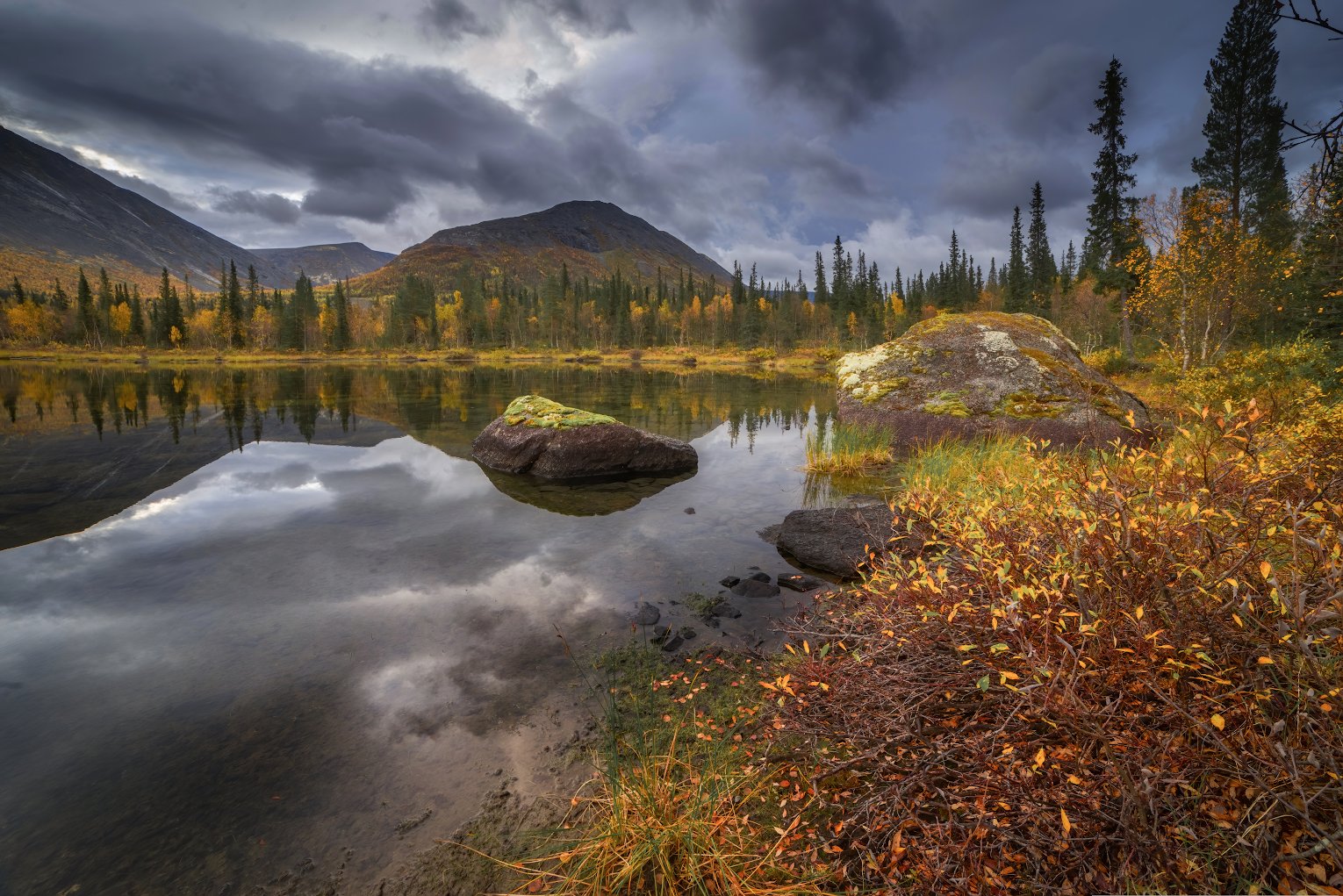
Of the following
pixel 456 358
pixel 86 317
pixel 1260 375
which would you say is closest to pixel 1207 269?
pixel 1260 375

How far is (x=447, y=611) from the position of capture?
665 centimetres

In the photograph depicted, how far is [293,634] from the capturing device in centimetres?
609

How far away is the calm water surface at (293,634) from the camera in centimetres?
366

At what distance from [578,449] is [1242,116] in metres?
45.1

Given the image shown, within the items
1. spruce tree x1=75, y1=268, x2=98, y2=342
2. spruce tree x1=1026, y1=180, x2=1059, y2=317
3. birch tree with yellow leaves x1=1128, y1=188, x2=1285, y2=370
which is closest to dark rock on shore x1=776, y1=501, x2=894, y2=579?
birch tree with yellow leaves x1=1128, y1=188, x2=1285, y2=370

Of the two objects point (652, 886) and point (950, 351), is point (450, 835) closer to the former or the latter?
point (652, 886)

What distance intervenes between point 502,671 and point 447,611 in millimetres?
1646

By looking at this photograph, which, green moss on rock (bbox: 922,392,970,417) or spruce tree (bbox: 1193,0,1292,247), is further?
spruce tree (bbox: 1193,0,1292,247)

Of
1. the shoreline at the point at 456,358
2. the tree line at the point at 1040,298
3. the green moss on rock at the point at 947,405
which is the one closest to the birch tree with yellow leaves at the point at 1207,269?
the tree line at the point at 1040,298

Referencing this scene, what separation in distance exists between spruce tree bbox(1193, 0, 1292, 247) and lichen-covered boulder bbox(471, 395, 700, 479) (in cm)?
3667

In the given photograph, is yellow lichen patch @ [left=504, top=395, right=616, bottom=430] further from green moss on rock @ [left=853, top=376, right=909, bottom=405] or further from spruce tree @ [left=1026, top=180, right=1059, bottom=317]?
spruce tree @ [left=1026, top=180, right=1059, bottom=317]

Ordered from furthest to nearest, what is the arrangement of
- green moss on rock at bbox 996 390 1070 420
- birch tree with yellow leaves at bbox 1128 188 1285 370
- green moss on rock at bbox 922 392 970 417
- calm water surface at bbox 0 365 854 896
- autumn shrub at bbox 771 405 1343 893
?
birch tree with yellow leaves at bbox 1128 188 1285 370, green moss on rock at bbox 922 392 970 417, green moss on rock at bbox 996 390 1070 420, calm water surface at bbox 0 365 854 896, autumn shrub at bbox 771 405 1343 893

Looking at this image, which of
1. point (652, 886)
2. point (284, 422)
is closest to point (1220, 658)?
point (652, 886)

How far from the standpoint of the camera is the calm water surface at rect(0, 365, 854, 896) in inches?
144
